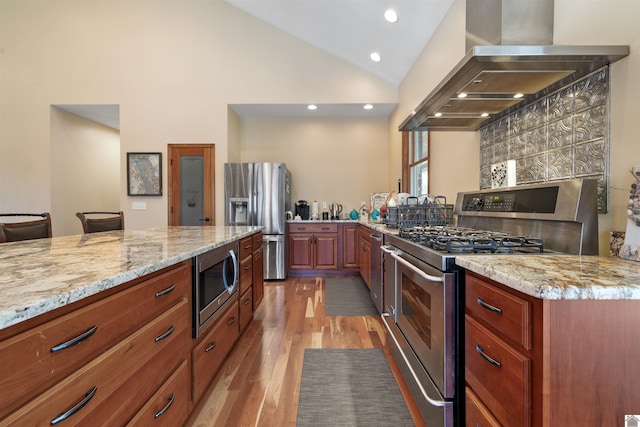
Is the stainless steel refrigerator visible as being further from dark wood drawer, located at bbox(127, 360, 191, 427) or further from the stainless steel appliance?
dark wood drawer, located at bbox(127, 360, 191, 427)

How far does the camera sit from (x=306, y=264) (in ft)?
14.4

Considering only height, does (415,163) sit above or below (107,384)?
above

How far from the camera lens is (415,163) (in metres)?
3.86

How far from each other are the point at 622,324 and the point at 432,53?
120 inches

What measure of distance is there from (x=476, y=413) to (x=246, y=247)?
5.97 feet

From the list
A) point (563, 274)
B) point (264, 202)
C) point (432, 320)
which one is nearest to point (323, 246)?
point (264, 202)

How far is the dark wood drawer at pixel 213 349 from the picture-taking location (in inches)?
54.8

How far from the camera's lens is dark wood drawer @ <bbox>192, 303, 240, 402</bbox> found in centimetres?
139

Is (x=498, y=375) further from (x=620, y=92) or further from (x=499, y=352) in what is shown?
(x=620, y=92)

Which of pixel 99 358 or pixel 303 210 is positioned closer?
pixel 99 358

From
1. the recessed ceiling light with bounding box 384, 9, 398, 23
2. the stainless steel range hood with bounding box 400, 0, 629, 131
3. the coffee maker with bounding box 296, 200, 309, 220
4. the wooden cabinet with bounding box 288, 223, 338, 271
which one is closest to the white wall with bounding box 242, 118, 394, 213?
the coffee maker with bounding box 296, 200, 309, 220

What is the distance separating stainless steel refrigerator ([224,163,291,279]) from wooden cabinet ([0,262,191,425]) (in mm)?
2928

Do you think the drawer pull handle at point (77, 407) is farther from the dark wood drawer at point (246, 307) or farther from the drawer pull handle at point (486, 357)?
the dark wood drawer at point (246, 307)

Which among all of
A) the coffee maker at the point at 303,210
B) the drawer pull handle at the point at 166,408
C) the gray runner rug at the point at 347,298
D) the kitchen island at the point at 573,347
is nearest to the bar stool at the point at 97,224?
the drawer pull handle at the point at 166,408
